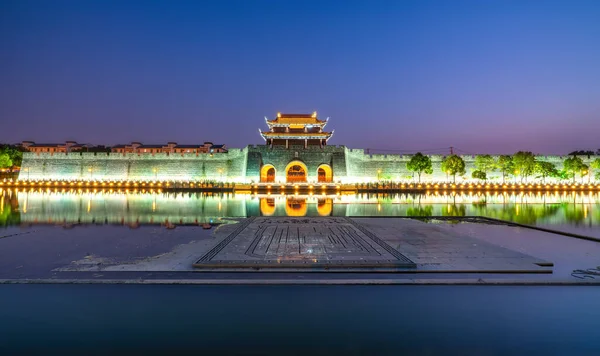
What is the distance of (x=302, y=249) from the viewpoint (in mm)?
6641

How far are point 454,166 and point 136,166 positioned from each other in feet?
98.2

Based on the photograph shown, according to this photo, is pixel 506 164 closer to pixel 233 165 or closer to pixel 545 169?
pixel 545 169

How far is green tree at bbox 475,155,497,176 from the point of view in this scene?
37.1 meters

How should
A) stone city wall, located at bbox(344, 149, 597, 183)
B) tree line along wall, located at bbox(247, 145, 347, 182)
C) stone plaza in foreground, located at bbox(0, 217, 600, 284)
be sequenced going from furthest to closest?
stone city wall, located at bbox(344, 149, 597, 183)
tree line along wall, located at bbox(247, 145, 347, 182)
stone plaza in foreground, located at bbox(0, 217, 600, 284)

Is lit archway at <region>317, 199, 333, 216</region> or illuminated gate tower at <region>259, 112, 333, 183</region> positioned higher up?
illuminated gate tower at <region>259, 112, 333, 183</region>

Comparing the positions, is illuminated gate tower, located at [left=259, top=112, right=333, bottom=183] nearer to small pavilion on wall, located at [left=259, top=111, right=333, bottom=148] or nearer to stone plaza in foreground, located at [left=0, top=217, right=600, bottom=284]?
small pavilion on wall, located at [left=259, top=111, right=333, bottom=148]

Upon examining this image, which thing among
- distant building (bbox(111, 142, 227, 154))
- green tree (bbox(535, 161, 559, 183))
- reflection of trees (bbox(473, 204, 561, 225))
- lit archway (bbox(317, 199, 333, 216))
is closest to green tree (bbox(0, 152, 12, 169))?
distant building (bbox(111, 142, 227, 154))

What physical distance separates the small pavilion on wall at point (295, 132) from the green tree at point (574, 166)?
22601mm

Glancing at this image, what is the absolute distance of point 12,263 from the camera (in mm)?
5824

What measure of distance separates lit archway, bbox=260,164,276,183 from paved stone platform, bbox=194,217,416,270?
26196mm

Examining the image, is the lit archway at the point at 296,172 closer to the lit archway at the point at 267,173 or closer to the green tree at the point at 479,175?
the lit archway at the point at 267,173

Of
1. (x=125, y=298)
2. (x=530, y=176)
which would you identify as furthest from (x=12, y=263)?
(x=530, y=176)

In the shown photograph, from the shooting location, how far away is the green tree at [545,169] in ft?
120

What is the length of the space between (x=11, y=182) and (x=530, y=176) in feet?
163
